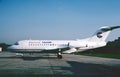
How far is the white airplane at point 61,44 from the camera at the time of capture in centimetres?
3506

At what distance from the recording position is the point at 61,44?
36750mm

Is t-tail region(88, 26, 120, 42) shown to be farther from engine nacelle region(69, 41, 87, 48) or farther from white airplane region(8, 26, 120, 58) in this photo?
engine nacelle region(69, 41, 87, 48)

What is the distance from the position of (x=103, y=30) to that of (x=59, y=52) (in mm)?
7876

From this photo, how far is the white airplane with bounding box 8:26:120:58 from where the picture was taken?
35062 mm

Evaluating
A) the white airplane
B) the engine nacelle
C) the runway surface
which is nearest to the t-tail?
the white airplane

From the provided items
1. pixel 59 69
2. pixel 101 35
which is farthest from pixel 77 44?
pixel 59 69

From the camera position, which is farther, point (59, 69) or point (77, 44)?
point (77, 44)

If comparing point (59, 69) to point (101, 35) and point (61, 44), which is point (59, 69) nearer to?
point (61, 44)

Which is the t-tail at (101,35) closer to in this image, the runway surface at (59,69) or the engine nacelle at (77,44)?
the engine nacelle at (77,44)

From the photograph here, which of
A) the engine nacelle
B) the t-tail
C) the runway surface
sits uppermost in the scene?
the t-tail

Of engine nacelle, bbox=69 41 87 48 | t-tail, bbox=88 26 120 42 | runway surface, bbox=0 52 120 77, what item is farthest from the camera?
t-tail, bbox=88 26 120 42

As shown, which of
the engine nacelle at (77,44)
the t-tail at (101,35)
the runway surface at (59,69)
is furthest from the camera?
the t-tail at (101,35)

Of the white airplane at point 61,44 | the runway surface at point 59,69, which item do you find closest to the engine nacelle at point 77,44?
the white airplane at point 61,44

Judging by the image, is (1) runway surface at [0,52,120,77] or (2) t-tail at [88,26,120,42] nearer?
(1) runway surface at [0,52,120,77]
